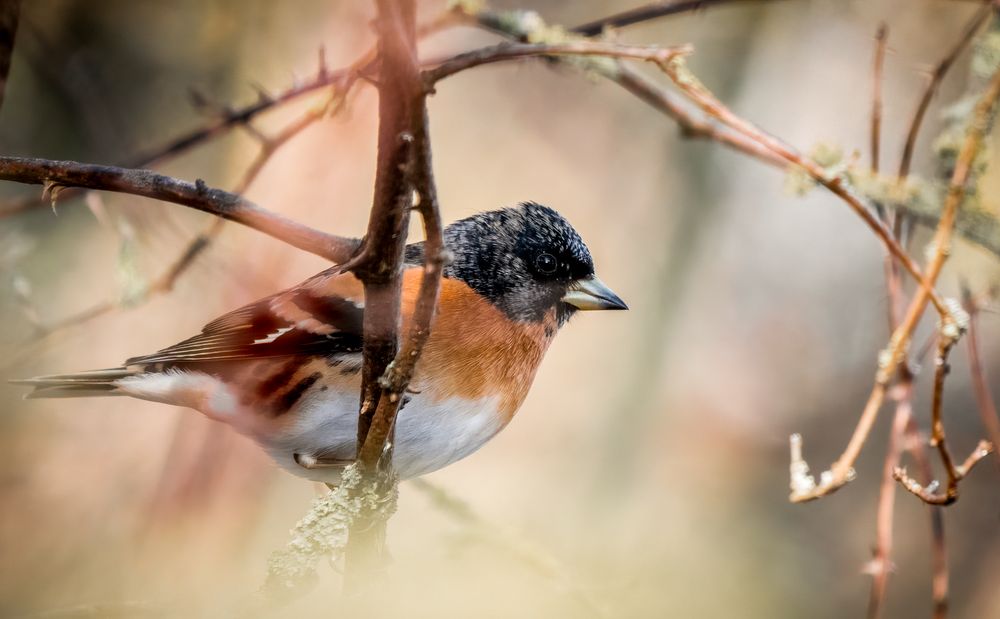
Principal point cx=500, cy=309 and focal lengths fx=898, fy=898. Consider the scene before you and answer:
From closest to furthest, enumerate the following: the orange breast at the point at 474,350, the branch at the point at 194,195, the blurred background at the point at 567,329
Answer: the branch at the point at 194,195
the orange breast at the point at 474,350
the blurred background at the point at 567,329

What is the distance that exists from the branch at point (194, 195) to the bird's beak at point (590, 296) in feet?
4.42

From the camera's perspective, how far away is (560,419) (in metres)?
5.99

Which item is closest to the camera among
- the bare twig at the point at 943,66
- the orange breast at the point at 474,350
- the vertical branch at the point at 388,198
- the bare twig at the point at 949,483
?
the vertical branch at the point at 388,198

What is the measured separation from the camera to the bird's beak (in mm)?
2799

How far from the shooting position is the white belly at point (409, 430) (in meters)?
2.43

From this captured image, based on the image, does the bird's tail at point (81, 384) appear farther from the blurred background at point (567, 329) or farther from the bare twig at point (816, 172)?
the bare twig at point (816, 172)

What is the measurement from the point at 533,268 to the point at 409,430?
→ 735 mm

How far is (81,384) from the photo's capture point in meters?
2.80

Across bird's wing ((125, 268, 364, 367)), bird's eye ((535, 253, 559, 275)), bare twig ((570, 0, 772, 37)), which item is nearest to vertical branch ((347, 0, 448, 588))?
bird's wing ((125, 268, 364, 367))

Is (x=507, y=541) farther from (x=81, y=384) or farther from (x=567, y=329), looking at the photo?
(x=567, y=329)

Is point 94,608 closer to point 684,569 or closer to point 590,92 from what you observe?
point 684,569

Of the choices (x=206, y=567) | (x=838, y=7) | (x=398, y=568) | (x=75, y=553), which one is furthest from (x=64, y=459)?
(x=838, y=7)

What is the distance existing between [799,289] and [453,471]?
2.53m

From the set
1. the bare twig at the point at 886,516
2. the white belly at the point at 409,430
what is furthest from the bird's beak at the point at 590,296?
the bare twig at the point at 886,516
